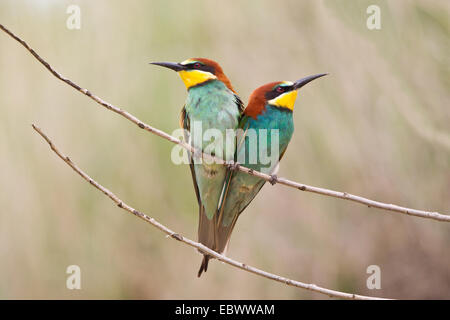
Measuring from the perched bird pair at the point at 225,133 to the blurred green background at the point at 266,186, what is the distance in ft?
2.54

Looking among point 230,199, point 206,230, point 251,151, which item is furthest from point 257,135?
point 206,230

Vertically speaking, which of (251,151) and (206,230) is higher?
(251,151)

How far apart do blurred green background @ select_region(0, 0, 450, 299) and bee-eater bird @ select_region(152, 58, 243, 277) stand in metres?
0.77

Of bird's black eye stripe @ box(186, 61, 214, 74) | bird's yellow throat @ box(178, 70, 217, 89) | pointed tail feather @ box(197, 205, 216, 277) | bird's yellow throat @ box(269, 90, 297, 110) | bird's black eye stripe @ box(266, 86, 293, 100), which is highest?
bird's black eye stripe @ box(186, 61, 214, 74)

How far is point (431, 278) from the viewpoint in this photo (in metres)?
2.90

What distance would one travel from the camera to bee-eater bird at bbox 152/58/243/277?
202 centimetres

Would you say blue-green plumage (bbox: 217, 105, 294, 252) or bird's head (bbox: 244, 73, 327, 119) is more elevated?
bird's head (bbox: 244, 73, 327, 119)

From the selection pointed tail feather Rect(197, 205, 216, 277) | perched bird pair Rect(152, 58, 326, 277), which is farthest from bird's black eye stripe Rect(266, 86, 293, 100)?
pointed tail feather Rect(197, 205, 216, 277)

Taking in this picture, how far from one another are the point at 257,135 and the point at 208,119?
0.22 metres

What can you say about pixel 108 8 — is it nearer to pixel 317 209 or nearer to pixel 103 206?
pixel 103 206

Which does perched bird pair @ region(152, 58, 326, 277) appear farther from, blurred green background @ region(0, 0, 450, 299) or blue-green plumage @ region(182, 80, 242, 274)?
blurred green background @ region(0, 0, 450, 299)

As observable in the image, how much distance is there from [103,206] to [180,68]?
1260 mm

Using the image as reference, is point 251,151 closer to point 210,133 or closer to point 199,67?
point 210,133

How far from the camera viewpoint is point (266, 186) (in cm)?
285
